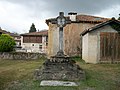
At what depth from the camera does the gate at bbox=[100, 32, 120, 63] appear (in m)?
21.9

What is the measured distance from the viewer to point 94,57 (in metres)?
22.0

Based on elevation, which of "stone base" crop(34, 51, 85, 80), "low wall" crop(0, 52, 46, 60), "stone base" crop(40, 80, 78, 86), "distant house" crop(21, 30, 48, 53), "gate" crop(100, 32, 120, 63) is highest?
"distant house" crop(21, 30, 48, 53)

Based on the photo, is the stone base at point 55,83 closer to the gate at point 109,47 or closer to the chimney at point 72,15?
the gate at point 109,47

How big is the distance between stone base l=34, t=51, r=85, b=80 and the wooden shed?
8124 mm

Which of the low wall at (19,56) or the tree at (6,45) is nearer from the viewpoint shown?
the low wall at (19,56)

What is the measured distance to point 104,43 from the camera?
22.1m

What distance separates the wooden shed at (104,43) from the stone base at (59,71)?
8124 millimetres

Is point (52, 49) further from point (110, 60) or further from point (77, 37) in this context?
point (110, 60)

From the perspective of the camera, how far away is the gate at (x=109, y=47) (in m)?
21.9

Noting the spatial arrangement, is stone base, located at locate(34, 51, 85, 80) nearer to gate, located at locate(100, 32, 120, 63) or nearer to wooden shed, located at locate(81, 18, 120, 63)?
wooden shed, located at locate(81, 18, 120, 63)

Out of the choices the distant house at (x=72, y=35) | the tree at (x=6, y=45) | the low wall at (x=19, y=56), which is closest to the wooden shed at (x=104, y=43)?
the distant house at (x=72, y=35)

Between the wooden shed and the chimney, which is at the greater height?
the chimney

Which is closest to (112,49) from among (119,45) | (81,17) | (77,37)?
(119,45)

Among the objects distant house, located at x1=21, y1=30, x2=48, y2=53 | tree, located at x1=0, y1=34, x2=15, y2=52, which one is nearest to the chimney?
tree, located at x1=0, y1=34, x2=15, y2=52
